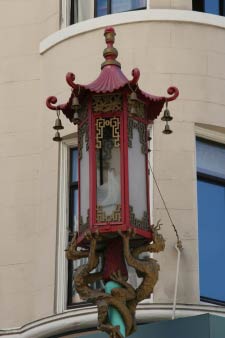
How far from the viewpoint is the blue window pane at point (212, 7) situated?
14961 millimetres

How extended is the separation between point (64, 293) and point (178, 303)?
1586mm

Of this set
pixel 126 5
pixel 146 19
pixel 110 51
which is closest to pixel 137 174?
pixel 110 51

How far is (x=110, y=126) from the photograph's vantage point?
32.9 ft

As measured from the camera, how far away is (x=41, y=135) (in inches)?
595

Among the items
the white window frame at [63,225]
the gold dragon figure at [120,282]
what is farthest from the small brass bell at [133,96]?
the white window frame at [63,225]

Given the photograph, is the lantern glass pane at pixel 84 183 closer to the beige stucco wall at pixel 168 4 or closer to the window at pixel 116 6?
the beige stucco wall at pixel 168 4

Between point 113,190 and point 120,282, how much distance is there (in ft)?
2.80

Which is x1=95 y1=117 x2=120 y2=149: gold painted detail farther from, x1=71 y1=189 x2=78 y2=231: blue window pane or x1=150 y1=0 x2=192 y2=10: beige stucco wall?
x1=150 y1=0 x2=192 y2=10: beige stucco wall

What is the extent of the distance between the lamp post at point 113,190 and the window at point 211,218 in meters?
3.78

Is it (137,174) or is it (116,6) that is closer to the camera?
(137,174)

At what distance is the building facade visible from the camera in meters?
13.6

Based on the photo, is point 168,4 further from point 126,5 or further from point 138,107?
point 138,107

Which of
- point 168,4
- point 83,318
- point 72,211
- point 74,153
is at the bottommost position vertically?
point 83,318

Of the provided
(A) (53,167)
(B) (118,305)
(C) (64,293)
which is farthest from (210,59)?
(B) (118,305)
